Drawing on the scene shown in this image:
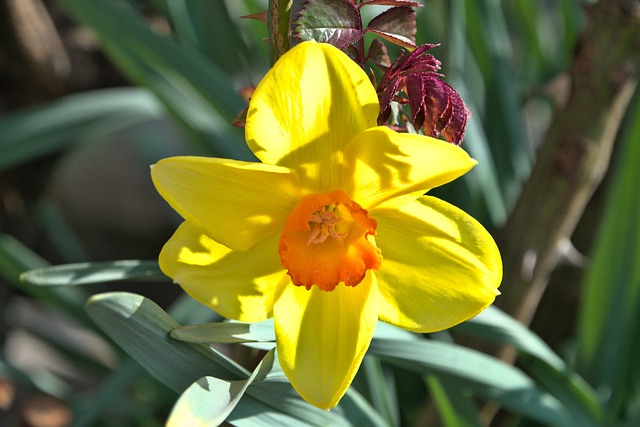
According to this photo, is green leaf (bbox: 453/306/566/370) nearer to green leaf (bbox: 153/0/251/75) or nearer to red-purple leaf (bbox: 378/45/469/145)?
red-purple leaf (bbox: 378/45/469/145)

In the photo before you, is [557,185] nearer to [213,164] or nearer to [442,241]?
[442,241]

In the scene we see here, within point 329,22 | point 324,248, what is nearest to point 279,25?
point 329,22

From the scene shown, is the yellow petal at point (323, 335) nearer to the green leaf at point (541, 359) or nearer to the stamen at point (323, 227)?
the stamen at point (323, 227)

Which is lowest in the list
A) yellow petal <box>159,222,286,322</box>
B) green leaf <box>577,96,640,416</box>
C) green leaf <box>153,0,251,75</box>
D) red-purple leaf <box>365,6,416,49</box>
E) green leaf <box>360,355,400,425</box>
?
green leaf <box>577,96,640,416</box>

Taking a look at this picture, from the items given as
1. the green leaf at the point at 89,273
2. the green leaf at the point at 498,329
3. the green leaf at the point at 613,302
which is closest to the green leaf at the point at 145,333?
the green leaf at the point at 89,273

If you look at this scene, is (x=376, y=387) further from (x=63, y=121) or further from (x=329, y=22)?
(x=63, y=121)

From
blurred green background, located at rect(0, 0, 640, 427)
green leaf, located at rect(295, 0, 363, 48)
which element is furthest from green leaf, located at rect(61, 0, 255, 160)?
green leaf, located at rect(295, 0, 363, 48)
